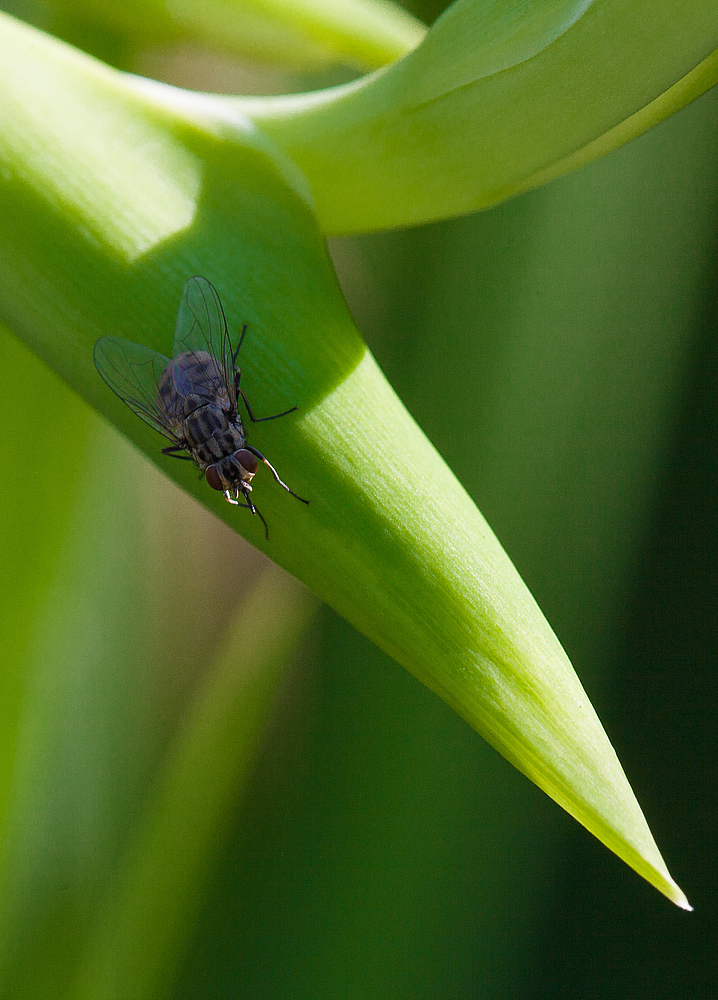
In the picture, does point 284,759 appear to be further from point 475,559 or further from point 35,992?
point 475,559

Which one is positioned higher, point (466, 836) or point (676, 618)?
point (676, 618)

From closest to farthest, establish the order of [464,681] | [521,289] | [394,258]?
[464,681] < [521,289] < [394,258]

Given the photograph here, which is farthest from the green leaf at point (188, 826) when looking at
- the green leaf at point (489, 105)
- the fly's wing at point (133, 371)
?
the green leaf at point (489, 105)

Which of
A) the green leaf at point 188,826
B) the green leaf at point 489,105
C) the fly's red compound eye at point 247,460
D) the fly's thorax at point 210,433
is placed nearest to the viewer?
the green leaf at point 489,105

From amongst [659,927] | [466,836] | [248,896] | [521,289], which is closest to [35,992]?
[248,896]

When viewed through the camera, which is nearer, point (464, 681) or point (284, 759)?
point (464, 681)

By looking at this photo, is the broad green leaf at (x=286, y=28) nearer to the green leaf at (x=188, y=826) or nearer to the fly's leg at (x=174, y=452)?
the fly's leg at (x=174, y=452)
